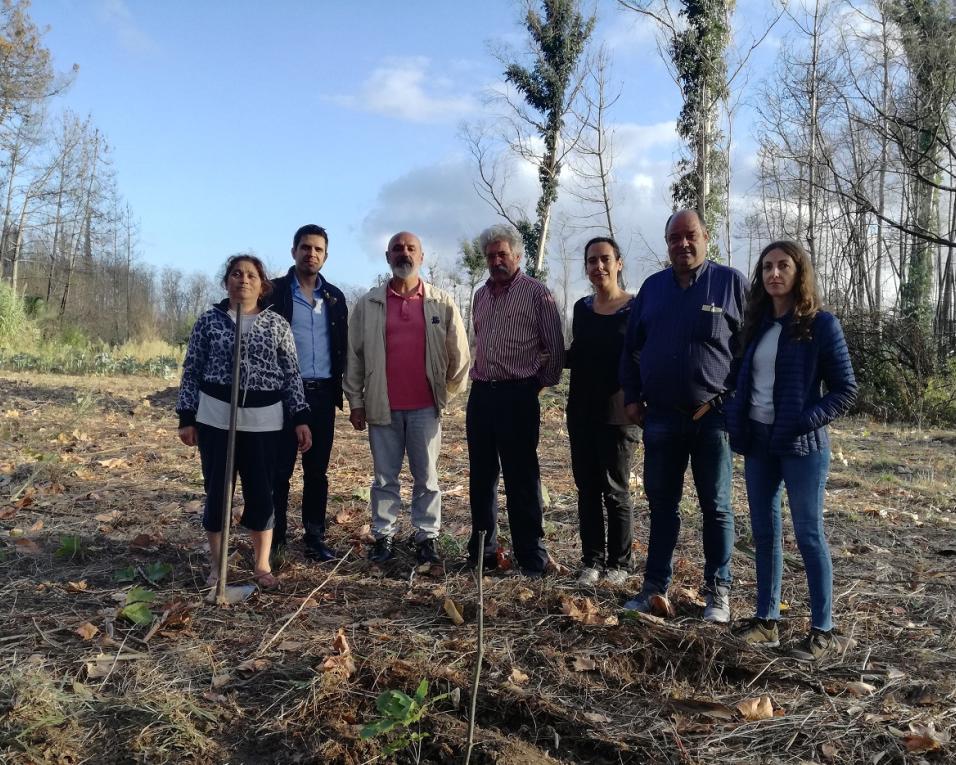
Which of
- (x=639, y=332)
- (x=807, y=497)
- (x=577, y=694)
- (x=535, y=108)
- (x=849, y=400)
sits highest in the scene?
(x=535, y=108)

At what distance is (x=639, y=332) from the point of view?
150 inches

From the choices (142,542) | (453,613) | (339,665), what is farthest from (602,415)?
(142,542)

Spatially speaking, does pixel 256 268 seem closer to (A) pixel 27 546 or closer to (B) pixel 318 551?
(B) pixel 318 551

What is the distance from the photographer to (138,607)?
3414 mm

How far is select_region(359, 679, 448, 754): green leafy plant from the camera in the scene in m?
2.40

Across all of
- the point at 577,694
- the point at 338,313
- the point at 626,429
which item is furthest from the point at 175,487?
the point at 577,694

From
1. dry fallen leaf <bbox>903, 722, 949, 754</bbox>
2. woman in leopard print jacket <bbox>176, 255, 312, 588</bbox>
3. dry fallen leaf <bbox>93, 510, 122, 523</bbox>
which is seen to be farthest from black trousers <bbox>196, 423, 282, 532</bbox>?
dry fallen leaf <bbox>903, 722, 949, 754</bbox>

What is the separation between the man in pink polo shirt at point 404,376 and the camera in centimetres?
440

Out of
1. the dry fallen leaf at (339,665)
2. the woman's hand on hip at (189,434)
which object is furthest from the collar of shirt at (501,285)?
the dry fallen leaf at (339,665)

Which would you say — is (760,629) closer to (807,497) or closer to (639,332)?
(807,497)

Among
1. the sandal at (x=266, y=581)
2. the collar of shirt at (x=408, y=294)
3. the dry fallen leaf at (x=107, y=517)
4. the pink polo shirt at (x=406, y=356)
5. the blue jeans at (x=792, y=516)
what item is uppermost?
the collar of shirt at (x=408, y=294)

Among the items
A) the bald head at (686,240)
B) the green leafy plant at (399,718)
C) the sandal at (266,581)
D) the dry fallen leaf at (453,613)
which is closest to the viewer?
the green leafy plant at (399,718)

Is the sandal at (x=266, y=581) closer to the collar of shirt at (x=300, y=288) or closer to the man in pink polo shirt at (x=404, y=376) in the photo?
the man in pink polo shirt at (x=404, y=376)

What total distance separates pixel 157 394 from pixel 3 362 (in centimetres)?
791
